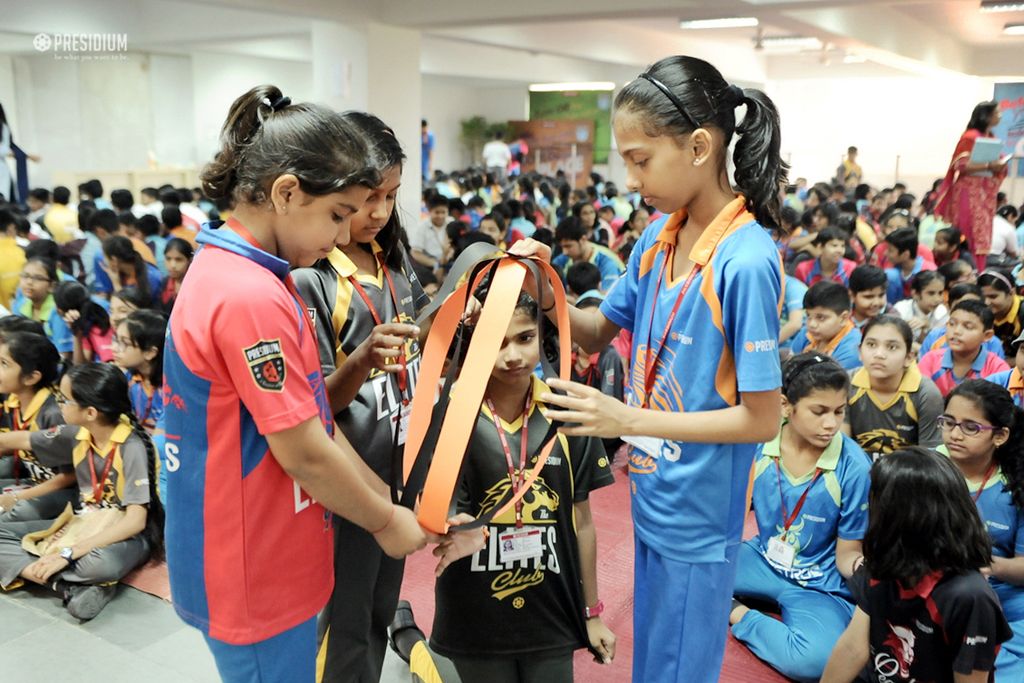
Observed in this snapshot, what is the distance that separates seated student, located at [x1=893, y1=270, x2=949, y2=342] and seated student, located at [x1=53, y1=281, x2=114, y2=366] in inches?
198

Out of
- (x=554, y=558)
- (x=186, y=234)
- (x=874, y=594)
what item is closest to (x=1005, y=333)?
(x=874, y=594)

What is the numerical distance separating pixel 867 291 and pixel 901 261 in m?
1.79

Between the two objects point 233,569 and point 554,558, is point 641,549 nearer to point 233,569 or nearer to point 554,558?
point 554,558

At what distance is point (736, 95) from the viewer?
156 cm

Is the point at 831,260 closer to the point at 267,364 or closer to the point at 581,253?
the point at 581,253

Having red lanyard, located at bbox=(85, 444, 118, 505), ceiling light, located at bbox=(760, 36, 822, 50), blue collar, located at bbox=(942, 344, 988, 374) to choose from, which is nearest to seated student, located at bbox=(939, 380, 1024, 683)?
blue collar, located at bbox=(942, 344, 988, 374)

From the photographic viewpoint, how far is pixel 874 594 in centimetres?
219

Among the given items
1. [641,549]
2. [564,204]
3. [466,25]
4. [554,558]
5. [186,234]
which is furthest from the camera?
[564,204]

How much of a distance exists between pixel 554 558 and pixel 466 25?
791cm

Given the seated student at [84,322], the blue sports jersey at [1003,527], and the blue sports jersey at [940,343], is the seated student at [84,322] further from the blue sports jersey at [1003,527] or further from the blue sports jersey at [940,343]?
the blue sports jersey at [940,343]

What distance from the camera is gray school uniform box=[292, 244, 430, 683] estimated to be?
6.17 feet

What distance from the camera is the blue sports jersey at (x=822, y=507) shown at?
286cm

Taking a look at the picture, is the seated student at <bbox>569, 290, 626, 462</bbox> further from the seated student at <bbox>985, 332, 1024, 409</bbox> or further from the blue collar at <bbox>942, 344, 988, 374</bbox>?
the seated student at <bbox>985, 332, 1024, 409</bbox>

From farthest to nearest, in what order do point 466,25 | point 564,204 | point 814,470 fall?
point 564,204 → point 466,25 → point 814,470
